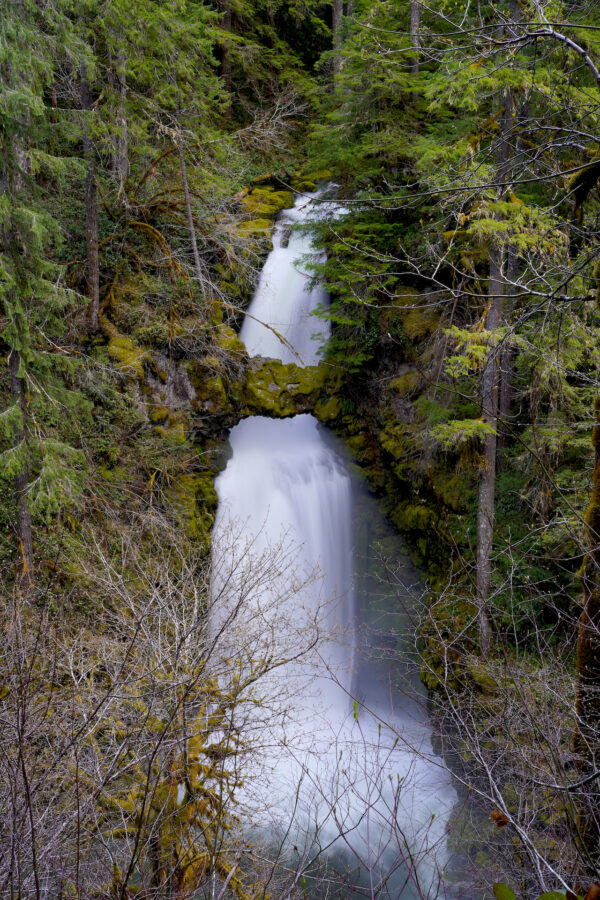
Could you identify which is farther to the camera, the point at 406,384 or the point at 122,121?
the point at 406,384

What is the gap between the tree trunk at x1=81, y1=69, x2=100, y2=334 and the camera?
9.21 metres

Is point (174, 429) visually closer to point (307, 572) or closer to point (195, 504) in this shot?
point (195, 504)

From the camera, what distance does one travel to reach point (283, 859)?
20.3 ft

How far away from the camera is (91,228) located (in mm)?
9875

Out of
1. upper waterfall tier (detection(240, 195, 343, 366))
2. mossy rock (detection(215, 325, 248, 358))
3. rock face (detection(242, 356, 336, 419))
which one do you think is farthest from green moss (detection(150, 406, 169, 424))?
upper waterfall tier (detection(240, 195, 343, 366))

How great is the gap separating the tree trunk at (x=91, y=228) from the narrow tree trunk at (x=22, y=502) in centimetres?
297

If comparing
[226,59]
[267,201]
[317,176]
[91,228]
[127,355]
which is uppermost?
[226,59]

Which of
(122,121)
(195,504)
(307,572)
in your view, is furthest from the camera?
(307,572)

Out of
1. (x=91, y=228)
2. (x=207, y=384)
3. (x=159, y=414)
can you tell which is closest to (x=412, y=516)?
(x=207, y=384)

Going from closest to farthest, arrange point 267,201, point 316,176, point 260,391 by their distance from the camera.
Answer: point 260,391 → point 267,201 → point 316,176

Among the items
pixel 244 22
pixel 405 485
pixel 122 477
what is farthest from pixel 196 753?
pixel 244 22

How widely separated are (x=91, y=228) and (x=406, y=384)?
6.70 meters

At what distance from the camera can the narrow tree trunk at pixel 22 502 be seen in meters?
6.66

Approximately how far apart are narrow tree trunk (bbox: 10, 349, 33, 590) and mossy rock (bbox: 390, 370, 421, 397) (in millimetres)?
7425
